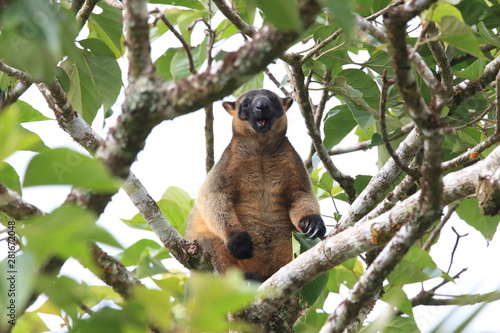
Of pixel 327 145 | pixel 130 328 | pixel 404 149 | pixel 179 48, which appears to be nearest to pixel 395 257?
pixel 130 328

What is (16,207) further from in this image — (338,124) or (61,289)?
(338,124)

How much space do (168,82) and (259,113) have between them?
5281mm

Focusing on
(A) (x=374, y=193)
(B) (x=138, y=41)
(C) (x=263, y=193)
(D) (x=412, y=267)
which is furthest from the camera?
(C) (x=263, y=193)

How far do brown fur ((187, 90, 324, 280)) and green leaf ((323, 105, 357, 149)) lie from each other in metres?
0.95

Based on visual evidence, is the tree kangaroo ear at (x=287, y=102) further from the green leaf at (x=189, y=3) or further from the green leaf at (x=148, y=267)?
the green leaf at (x=148, y=267)

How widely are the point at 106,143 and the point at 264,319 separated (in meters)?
2.70

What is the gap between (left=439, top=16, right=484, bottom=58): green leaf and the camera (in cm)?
317

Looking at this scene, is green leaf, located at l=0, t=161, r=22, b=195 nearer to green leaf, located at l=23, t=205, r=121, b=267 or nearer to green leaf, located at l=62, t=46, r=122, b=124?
green leaf, located at l=62, t=46, r=122, b=124

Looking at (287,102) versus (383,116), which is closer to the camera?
(383,116)

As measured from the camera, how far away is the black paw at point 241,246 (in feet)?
22.6

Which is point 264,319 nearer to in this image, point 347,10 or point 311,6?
point 311,6

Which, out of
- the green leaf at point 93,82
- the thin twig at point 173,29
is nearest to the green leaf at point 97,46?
the green leaf at point 93,82

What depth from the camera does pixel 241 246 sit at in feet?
22.7

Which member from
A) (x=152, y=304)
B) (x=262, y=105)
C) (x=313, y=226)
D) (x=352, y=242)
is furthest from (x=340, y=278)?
(x=152, y=304)
